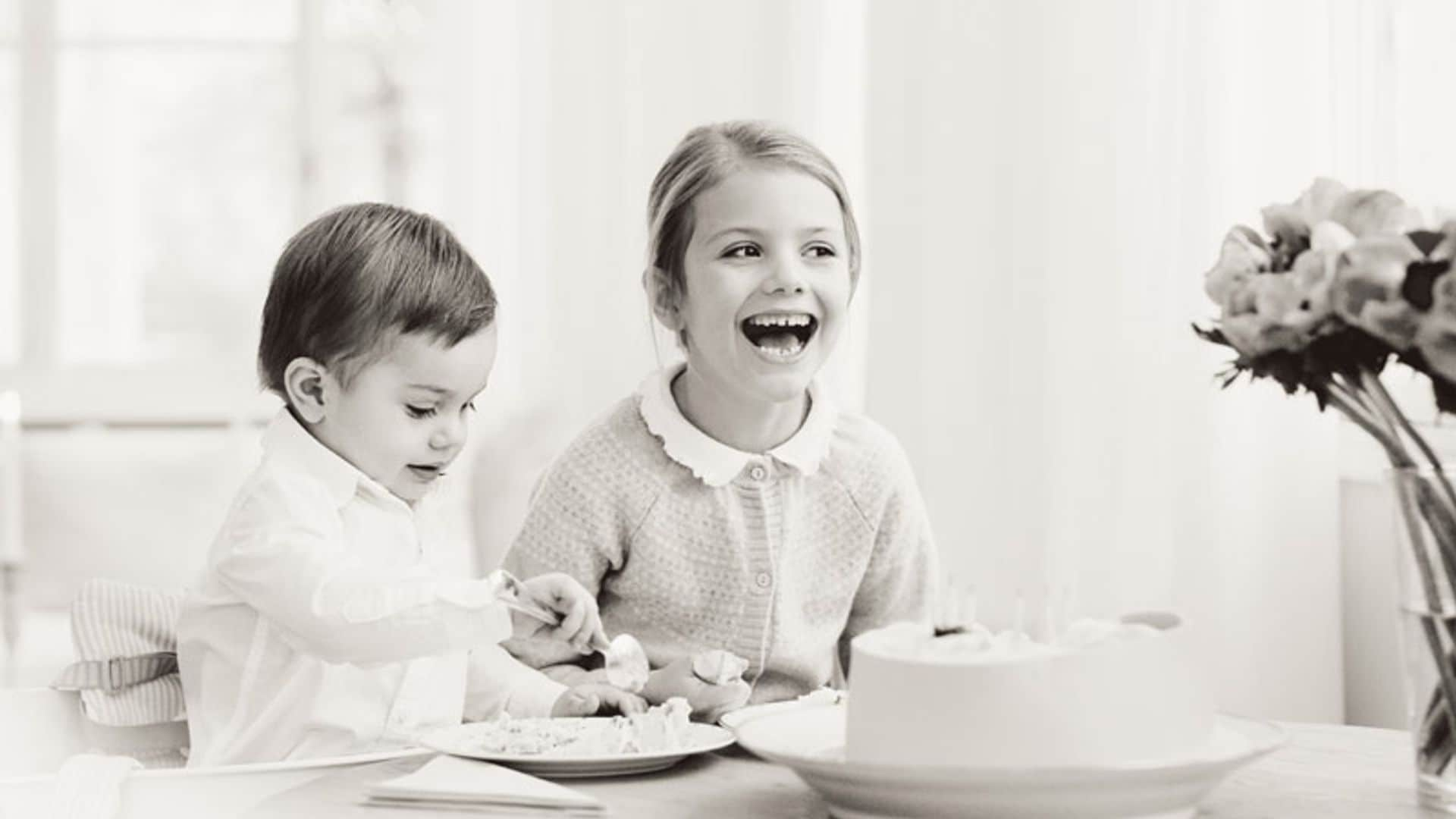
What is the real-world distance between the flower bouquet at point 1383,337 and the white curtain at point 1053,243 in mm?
1250

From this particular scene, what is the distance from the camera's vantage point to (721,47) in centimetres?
324

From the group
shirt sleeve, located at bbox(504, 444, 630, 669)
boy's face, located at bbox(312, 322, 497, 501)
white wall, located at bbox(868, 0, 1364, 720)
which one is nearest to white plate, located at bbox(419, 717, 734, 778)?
boy's face, located at bbox(312, 322, 497, 501)

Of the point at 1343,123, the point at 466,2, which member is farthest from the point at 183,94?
the point at 1343,123

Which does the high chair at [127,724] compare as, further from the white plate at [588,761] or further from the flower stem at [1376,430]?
the flower stem at [1376,430]

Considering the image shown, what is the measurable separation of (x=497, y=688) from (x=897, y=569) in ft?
1.57

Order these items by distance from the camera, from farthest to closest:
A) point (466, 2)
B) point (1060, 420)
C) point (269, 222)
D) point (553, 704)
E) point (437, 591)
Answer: point (269, 222)
point (466, 2)
point (1060, 420)
point (553, 704)
point (437, 591)

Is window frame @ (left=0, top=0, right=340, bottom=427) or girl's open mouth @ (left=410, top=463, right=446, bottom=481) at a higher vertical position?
window frame @ (left=0, top=0, right=340, bottom=427)

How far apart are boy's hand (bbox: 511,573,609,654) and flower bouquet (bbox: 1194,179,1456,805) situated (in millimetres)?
445

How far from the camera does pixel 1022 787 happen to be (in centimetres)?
93

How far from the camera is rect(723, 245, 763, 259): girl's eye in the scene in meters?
1.68

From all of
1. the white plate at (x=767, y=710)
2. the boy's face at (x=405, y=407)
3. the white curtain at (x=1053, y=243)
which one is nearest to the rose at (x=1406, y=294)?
the white plate at (x=767, y=710)

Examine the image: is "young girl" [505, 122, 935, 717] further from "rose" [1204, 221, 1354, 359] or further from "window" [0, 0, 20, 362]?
"window" [0, 0, 20, 362]

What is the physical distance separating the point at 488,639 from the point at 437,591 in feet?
0.16

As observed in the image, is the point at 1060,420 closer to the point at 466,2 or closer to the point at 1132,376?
the point at 1132,376
